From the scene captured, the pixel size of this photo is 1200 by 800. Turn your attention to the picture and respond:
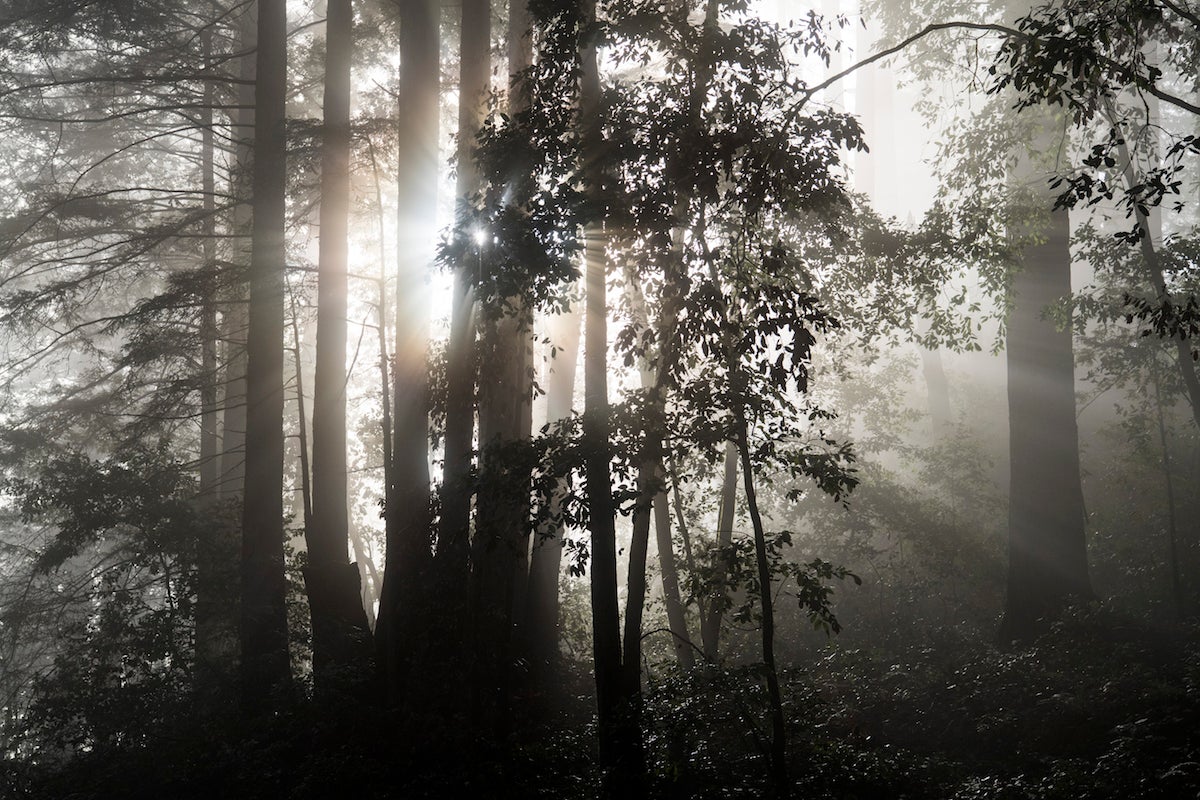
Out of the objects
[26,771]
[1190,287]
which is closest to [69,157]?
[26,771]

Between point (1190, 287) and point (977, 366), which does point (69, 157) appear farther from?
point (977, 366)

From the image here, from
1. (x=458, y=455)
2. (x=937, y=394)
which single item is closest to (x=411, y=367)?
(x=458, y=455)

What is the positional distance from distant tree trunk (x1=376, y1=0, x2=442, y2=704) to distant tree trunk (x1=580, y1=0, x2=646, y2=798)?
275 centimetres

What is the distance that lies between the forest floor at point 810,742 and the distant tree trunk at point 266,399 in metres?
1.13

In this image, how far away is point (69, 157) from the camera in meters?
19.7

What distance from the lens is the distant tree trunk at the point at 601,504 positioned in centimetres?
662

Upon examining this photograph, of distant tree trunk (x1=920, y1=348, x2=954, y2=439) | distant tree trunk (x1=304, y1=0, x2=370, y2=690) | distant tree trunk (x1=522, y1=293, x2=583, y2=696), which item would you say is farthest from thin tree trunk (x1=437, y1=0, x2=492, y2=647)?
distant tree trunk (x1=920, y1=348, x2=954, y2=439)

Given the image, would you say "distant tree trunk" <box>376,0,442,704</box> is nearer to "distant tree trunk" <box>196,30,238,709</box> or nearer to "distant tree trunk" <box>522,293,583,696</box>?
"distant tree trunk" <box>522,293,583,696</box>

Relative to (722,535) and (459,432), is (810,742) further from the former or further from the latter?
(459,432)

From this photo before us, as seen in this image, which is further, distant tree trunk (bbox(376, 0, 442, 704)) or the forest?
distant tree trunk (bbox(376, 0, 442, 704))

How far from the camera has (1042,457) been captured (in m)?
12.3

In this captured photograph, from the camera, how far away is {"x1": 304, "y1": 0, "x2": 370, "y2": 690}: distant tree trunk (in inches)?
422

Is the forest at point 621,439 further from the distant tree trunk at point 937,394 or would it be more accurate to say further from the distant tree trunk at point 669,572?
the distant tree trunk at point 937,394

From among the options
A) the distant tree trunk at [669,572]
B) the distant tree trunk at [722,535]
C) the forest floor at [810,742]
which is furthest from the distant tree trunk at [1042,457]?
the distant tree trunk at [669,572]
